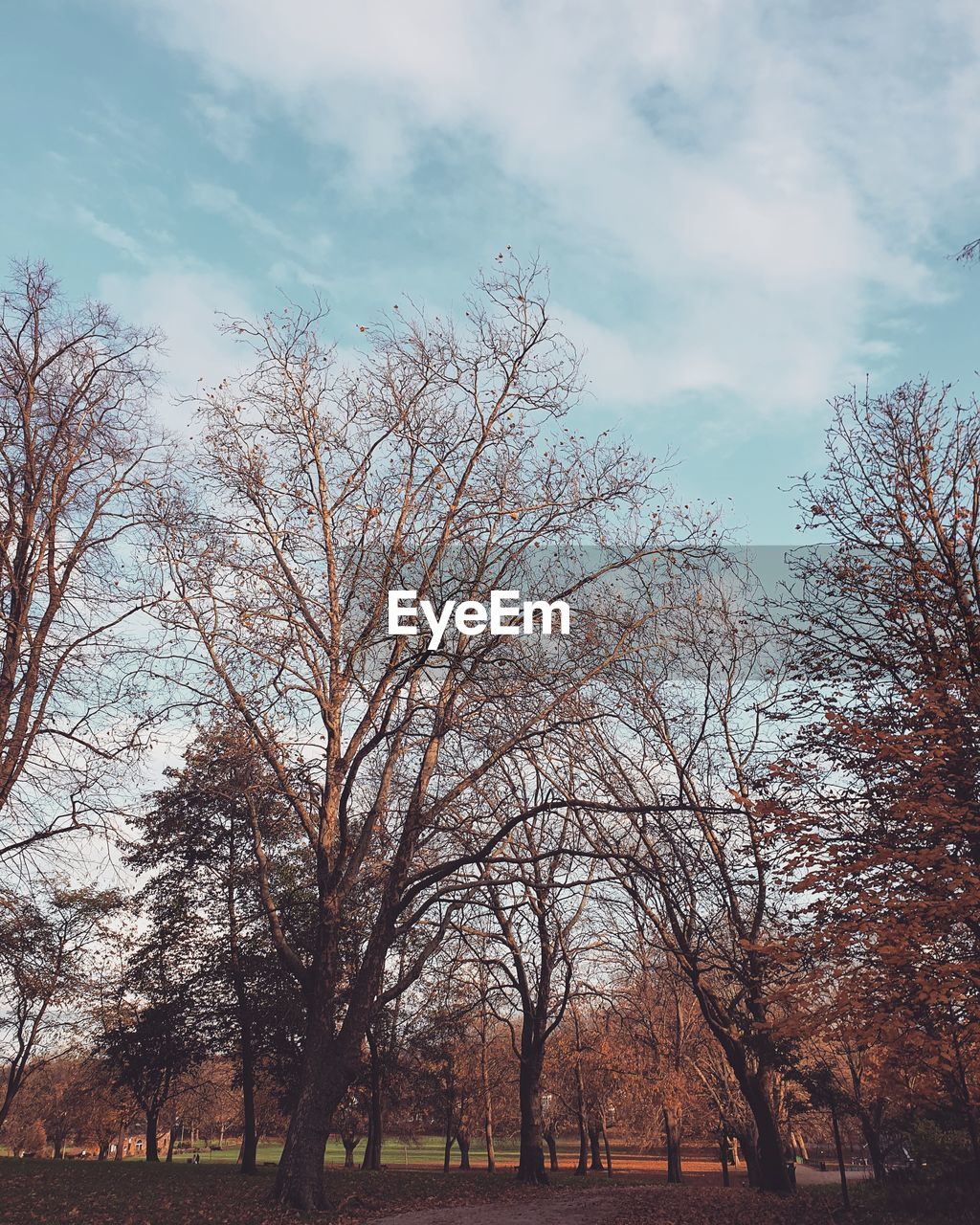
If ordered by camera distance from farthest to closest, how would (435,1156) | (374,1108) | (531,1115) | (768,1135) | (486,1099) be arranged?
(435,1156)
(486,1099)
(374,1108)
(531,1115)
(768,1135)

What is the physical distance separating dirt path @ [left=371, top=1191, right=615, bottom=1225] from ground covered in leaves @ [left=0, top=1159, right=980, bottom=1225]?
19 millimetres

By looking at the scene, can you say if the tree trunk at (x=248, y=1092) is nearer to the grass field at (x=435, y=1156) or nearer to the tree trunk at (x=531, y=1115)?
the tree trunk at (x=531, y=1115)

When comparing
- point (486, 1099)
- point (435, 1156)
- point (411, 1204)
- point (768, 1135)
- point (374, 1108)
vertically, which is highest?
point (768, 1135)

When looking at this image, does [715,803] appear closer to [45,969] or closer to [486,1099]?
[45,969]

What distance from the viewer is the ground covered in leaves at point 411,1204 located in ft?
39.2

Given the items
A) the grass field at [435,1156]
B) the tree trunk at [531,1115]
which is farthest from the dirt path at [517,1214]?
the grass field at [435,1156]

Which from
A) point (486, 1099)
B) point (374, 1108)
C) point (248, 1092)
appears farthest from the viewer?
point (486, 1099)

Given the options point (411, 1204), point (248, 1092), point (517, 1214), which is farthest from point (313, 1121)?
point (248, 1092)

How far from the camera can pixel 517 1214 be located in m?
14.9

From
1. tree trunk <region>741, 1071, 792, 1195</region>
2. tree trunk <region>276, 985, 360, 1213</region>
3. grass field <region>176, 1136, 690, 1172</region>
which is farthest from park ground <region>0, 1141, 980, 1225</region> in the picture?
grass field <region>176, 1136, 690, 1172</region>

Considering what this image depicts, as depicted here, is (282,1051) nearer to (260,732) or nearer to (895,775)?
(260,732)

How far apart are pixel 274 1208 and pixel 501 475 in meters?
11.1

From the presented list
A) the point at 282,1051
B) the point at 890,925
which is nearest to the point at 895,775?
the point at 890,925

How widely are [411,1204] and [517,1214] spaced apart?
222 cm
